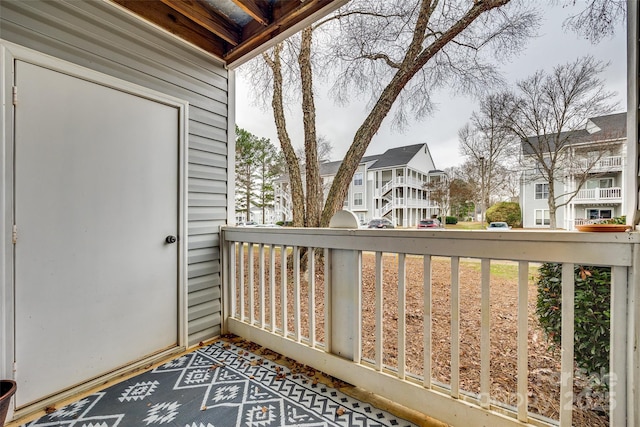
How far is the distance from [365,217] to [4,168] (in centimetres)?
225

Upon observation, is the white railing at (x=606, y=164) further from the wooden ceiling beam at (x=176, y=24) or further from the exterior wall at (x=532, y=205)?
the wooden ceiling beam at (x=176, y=24)

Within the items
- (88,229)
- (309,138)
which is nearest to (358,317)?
(88,229)

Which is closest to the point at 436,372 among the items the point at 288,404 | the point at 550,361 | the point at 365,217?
the point at 550,361

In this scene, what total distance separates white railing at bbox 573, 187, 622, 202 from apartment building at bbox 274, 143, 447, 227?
0.66m

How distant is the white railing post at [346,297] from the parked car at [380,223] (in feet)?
0.50

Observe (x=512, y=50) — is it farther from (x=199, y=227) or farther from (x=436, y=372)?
(x=199, y=227)

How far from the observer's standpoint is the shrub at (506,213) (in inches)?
55.4

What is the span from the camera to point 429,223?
1654 mm

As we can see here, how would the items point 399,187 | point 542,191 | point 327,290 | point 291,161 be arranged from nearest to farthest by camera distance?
point 542,191, point 327,290, point 399,187, point 291,161

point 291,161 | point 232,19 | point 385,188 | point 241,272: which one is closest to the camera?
point 385,188

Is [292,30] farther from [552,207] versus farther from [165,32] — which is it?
[552,207]

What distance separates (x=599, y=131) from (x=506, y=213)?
1.77 ft

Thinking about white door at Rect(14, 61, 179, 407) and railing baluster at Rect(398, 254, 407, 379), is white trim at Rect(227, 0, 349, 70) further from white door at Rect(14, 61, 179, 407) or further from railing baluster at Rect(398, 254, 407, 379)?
railing baluster at Rect(398, 254, 407, 379)

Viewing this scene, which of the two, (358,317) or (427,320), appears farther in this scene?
(358,317)
